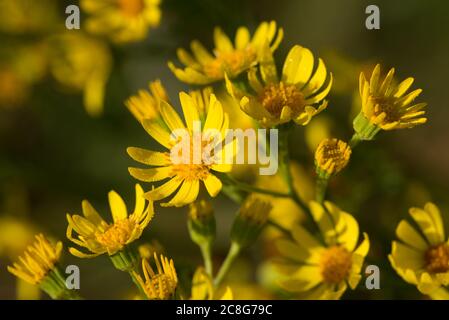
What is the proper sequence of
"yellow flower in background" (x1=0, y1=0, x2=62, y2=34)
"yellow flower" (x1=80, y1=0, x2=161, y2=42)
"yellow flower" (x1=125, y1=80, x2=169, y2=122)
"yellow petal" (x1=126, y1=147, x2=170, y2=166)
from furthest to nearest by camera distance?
"yellow flower in background" (x1=0, y1=0, x2=62, y2=34) < "yellow flower" (x1=80, y1=0, x2=161, y2=42) < "yellow flower" (x1=125, y1=80, x2=169, y2=122) < "yellow petal" (x1=126, y1=147, x2=170, y2=166)

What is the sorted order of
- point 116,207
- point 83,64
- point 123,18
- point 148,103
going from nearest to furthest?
point 116,207, point 148,103, point 123,18, point 83,64

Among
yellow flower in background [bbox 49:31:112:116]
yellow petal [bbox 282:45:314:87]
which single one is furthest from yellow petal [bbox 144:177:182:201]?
yellow flower in background [bbox 49:31:112:116]

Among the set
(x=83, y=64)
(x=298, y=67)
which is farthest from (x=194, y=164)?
(x=83, y=64)

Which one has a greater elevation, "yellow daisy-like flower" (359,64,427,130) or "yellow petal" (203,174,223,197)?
"yellow daisy-like flower" (359,64,427,130)

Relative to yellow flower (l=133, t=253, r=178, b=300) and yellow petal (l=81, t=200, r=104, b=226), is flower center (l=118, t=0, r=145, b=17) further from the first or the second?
yellow flower (l=133, t=253, r=178, b=300)

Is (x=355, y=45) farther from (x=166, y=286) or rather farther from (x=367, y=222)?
(x=166, y=286)

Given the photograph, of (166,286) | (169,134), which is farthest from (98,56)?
(166,286)

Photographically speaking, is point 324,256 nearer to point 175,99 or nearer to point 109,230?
point 109,230
